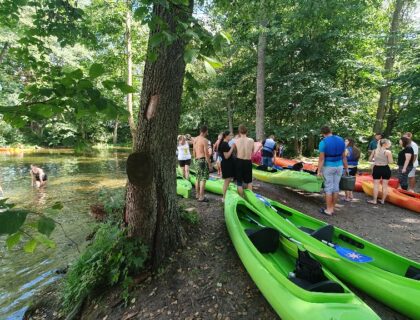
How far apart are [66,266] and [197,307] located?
3084 mm

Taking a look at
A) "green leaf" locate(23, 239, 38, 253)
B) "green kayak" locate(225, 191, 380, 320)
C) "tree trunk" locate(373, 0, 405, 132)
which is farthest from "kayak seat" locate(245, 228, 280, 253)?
"tree trunk" locate(373, 0, 405, 132)

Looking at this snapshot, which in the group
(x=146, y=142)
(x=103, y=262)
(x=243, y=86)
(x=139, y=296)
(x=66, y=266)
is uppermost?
(x=243, y=86)

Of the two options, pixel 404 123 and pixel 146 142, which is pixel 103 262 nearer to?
pixel 146 142

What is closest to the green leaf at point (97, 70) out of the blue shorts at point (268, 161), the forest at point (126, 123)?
the forest at point (126, 123)

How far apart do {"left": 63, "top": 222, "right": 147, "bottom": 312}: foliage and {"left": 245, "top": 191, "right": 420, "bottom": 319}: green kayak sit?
2.27m

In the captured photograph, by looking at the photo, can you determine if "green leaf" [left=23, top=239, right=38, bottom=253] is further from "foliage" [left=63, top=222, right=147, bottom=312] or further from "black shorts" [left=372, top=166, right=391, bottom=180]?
"black shorts" [left=372, top=166, right=391, bottom=180]

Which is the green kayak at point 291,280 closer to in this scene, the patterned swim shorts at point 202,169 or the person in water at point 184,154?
the patterned swim shorts at point 202,169

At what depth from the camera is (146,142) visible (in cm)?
366

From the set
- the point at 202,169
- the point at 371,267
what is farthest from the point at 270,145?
the point at 371,267

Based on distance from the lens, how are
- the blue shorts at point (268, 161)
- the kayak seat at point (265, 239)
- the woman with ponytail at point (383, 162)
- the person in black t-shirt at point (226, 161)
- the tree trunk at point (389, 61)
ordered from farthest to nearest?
the tree trunk at point (389, 61) < the blue shorts at point (268, 161) < the woman with ponytail at point (383, 162) < the person in black t-shirt at point (226, 161) < the kayak seat at point (265, 239)

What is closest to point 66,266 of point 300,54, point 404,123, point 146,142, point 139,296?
point 139,296

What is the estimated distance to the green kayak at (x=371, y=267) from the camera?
311 centimetres

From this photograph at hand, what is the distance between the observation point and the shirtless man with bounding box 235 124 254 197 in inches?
244

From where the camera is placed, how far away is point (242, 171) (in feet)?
20.6
